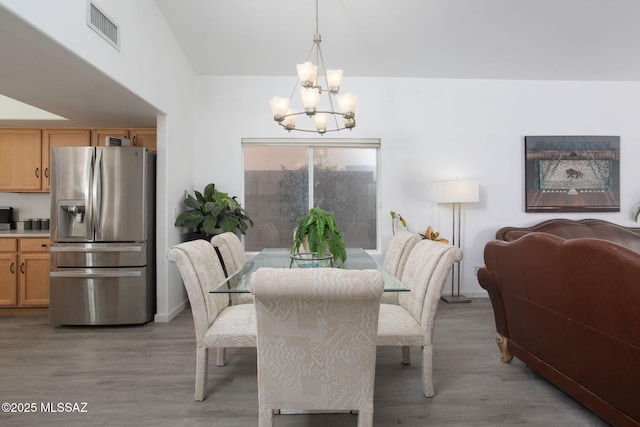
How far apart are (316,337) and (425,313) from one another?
3.10ft

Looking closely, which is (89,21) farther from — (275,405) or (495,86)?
(495,86)

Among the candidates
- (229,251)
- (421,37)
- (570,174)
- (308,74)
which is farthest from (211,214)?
(570,174)

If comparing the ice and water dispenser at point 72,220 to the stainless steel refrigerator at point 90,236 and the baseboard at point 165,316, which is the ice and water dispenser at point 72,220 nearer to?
the stainless steel refrigerator at point 90,236

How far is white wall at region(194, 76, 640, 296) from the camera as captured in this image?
14.3ft

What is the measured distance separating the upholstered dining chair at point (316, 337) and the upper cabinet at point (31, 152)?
3.69m

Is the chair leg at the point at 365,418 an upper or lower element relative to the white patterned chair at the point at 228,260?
lower

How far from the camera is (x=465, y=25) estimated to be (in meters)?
3.47

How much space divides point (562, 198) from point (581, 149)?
678mm

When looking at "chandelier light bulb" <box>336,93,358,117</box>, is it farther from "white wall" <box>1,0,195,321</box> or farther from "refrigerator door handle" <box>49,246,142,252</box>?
"refrigerator door handle" <box>49,246,142,252</box>

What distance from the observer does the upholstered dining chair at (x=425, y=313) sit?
1.94 metres

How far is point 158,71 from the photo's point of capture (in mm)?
3287

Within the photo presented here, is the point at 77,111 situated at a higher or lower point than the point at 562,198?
higher

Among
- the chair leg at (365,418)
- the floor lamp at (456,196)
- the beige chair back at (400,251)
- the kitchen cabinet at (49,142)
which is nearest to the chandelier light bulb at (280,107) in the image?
the beige chair back at (400,251)

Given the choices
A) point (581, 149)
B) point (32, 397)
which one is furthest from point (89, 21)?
point (581, 149)
